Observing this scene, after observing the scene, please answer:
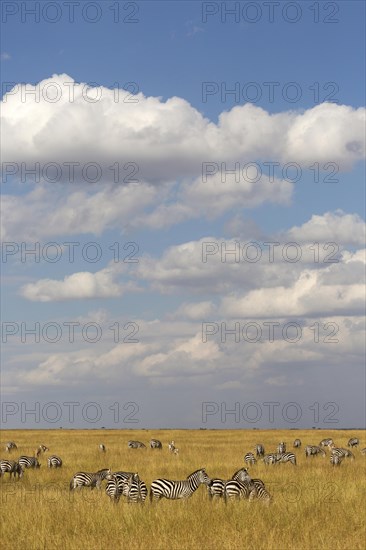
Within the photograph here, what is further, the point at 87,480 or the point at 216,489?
the point at 87,480

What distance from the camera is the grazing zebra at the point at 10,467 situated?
28.0 meters

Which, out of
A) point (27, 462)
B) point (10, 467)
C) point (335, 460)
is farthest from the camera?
point (335, 460)

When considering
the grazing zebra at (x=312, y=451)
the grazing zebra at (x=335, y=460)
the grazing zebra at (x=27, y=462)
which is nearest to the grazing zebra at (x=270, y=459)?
the grazing zebra at (x=335, y=460)

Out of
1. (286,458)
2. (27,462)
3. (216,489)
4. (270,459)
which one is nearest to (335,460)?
(286,458)

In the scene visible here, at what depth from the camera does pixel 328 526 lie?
14734 millimetres

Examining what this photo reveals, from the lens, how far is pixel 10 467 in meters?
28.4

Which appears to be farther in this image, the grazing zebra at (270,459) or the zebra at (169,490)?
the grazing zebra at (270,459)

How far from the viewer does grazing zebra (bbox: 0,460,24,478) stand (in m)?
28.0

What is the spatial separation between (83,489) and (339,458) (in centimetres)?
1555

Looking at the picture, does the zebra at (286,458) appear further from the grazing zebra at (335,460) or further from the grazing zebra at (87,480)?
the grazing zebra at (87,480)

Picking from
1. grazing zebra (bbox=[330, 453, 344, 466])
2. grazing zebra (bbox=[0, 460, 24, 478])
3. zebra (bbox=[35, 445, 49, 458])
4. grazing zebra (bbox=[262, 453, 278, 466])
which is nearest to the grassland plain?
grazing zebra (bbox=[0, 460, 24, 478])

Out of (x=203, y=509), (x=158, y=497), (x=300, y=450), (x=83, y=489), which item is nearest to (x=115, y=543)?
(x=203, y=509)

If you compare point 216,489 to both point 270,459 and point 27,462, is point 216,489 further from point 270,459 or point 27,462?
point 27,462

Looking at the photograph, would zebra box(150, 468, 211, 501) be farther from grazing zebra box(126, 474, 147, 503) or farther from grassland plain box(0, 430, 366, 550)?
grassland plain box(0, 430, 366, 550)
